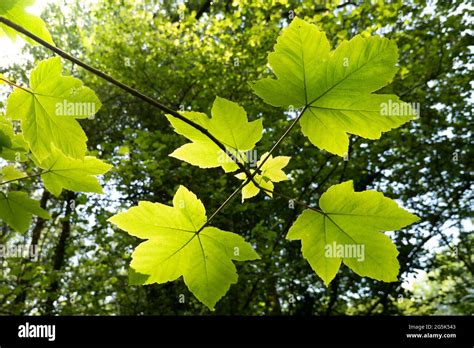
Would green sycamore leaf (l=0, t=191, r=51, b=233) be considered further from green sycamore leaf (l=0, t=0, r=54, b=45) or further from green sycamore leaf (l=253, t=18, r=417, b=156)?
green sycamore leaf (l=253, t=18, r=417, b=156)

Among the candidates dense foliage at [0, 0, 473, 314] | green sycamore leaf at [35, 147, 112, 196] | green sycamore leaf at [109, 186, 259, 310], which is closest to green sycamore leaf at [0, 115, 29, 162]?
green sycamore leaf at [35, 147, 112, 196]

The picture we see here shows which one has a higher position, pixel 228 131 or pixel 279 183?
pixel 279 183

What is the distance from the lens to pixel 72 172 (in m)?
0.78

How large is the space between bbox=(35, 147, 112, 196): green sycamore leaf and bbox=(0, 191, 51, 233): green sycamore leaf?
76 mm

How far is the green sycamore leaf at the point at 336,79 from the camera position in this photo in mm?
517

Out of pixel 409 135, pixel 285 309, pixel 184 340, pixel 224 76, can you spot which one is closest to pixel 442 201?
pixel 409 135

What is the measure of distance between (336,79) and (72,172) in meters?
0.52

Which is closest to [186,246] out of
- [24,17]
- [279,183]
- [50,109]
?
[50,109]

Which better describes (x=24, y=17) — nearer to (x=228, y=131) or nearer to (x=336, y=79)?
(x=228, y=131)

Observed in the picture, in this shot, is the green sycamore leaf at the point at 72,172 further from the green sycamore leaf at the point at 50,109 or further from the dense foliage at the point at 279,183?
the dense foliage at the point at 279,183

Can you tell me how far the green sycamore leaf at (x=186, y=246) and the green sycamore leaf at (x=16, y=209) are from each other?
35 cm

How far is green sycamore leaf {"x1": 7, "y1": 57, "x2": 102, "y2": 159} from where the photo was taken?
0.59 metres

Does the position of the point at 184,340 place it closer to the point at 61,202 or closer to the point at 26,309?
the point at 26,309

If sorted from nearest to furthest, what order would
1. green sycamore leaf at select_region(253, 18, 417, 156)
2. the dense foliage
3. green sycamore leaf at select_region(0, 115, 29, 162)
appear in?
green sycamore leaf at select_region(253, 18, 417, 156) → green sycamore leaf at select_region(0, 115, 29, 162) → the dense foliage
